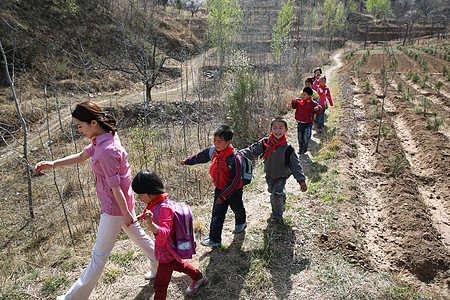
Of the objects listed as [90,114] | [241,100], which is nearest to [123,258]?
[90,114]

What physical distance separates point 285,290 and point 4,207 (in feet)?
25.8

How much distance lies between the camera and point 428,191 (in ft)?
16.0

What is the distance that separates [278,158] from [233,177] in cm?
70

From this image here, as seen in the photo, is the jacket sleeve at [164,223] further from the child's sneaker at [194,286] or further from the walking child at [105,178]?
the child's sneaker at [194,286]

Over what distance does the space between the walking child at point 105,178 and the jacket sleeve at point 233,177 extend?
0.91 metres

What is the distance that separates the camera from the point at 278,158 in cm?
317

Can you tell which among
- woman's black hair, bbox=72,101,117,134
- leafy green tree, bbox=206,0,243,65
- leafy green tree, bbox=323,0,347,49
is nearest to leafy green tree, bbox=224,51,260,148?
woman's black hair, bbox=72,101,117,134

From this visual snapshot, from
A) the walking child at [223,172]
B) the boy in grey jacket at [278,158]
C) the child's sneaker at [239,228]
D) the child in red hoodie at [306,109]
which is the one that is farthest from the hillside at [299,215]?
the child in red hoodie at [306,109]

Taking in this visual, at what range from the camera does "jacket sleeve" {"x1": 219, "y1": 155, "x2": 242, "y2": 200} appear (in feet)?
8.98

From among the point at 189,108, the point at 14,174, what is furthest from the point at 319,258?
the point at 189,108

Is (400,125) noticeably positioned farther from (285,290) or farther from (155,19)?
(155,19)

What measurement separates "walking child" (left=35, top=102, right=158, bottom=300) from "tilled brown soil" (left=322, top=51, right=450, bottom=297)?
7.79ft

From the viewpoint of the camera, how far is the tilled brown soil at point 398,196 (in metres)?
3.10

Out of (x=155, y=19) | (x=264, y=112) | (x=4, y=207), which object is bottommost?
(x=4, y=207)
